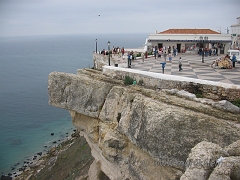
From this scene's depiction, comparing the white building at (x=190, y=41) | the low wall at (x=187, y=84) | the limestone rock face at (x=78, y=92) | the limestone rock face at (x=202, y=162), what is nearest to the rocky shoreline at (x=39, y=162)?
the limestone rock face at (x=78, y=92)

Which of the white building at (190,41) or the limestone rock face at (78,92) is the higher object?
the white building at (190,41)

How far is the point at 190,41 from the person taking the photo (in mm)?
36719

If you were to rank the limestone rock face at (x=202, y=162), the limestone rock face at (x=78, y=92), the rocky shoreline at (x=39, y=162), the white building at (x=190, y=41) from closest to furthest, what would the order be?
the limestone rock face at (x=202, y=162) → the limestone rock face at (x=78, y=92) → the rocky shoreline at (x=39, y=162) → the white building at (x=190, y=41)

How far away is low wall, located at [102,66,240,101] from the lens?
15154 millimetres

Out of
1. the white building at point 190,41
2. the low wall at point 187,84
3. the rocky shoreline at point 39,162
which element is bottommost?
the rocky shoreline at point 39,162

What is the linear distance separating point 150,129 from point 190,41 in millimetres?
26378

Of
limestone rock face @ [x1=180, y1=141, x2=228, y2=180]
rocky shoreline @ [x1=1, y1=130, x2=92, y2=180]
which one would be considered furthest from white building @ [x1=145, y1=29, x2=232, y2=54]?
limestone rock face @ [x1=180, y1=141, x2=228, y2=180]

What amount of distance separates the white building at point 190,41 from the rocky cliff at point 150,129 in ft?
66.7

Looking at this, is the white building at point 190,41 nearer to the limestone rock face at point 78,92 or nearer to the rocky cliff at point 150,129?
the rocky cliff at point 150,129

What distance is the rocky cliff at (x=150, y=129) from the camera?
8.67 m

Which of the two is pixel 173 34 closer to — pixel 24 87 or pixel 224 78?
pixel 224 78

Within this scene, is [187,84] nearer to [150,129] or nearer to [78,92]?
[150,129]

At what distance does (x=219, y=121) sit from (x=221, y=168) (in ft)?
13.4

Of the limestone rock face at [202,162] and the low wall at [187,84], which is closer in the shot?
the limestone rock face at [202,162]
